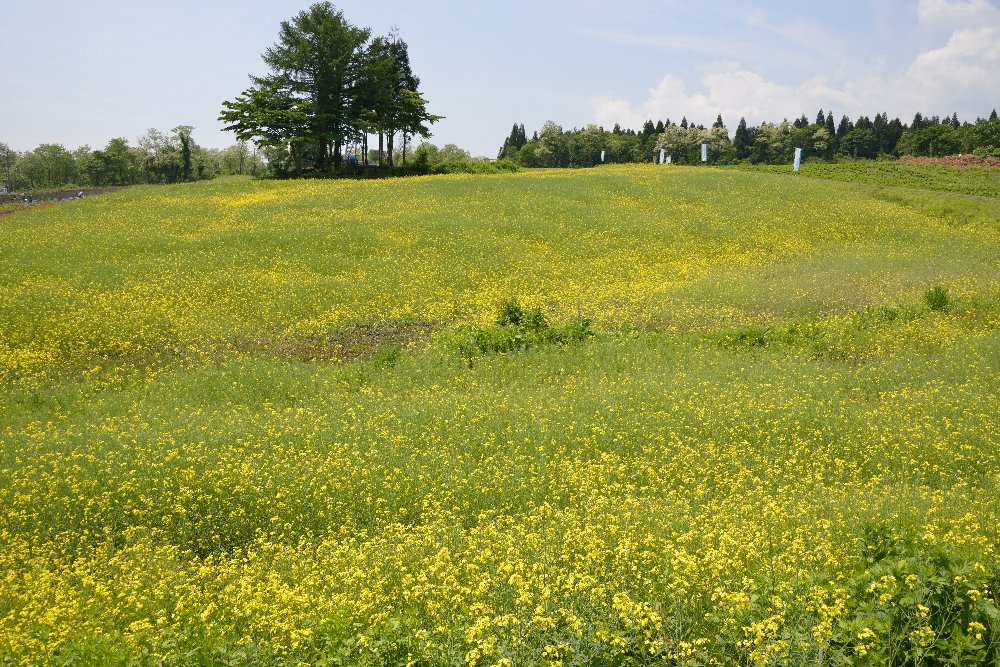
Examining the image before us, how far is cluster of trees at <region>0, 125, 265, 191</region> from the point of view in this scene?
3836 inches

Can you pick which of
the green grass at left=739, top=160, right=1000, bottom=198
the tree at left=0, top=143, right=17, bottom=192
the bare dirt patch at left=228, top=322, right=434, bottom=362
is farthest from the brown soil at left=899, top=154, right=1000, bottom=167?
the tree at left=0, top=143, right=17, bottom=192

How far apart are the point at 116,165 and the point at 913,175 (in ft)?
354

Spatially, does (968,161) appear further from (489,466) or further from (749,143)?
(489,466)

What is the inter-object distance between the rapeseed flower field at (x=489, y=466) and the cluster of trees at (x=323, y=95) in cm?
3198

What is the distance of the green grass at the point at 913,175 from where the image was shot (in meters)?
42.6

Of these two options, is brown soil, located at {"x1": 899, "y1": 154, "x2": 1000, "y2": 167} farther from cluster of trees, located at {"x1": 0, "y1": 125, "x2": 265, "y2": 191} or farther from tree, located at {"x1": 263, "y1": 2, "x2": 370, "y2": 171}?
cluster of trees, located at {"x1": 0, "y1": 125, "x2": 265, "y2": 191}

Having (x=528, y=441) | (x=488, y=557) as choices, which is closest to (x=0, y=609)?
(x=488, y=557)

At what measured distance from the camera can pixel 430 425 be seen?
10.7 meters

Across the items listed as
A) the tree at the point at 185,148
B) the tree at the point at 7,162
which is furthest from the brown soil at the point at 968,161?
the tree at the point at 7,162

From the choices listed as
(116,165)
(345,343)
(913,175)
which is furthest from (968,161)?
(116,165)

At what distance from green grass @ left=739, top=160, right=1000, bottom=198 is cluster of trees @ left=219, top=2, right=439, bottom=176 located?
3710cm

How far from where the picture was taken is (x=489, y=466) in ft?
29.9

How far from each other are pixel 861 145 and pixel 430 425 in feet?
409

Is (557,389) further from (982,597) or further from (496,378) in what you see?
(982,597)
